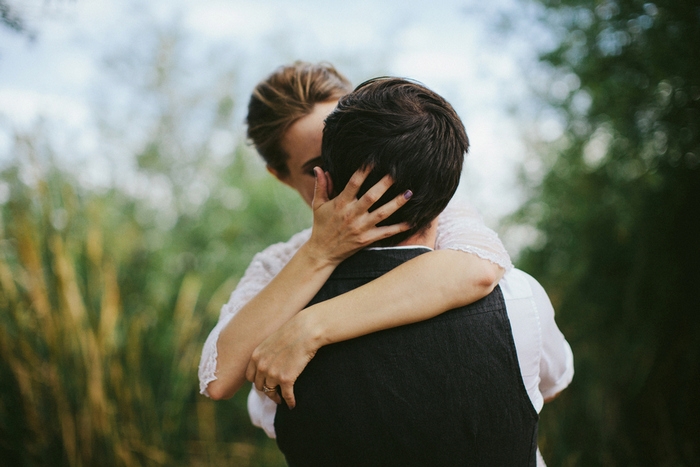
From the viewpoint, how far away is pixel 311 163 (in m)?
1.46

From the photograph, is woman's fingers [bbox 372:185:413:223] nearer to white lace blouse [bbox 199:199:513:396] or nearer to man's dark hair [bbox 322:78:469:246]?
man's dark hair [bbox 322:78:469:246]

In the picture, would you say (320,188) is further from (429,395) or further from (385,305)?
(429,395)

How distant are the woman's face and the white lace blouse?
25 cm

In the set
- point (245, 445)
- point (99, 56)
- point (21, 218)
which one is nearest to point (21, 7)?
point (21, 218)

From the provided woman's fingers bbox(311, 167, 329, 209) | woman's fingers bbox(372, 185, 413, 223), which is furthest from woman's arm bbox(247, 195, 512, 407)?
woman's fingers bbox(311, 167, 329, 209)

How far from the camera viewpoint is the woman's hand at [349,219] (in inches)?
37.2

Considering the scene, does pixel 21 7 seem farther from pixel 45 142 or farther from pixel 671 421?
pixel 671 421

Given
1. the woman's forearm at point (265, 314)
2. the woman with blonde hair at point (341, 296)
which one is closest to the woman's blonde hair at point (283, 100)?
the woman with blonde hair at point (341, 296)

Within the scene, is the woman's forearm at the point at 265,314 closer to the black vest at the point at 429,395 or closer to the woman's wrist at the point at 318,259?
the woman's wrist at the point at 318,259

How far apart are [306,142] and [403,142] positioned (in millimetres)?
572

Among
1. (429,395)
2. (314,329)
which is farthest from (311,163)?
(429,395)

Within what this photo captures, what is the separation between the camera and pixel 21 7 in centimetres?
141

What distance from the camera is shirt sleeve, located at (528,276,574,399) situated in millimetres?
1018

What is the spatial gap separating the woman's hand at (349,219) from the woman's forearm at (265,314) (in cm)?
3
